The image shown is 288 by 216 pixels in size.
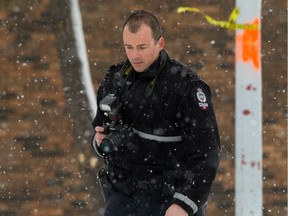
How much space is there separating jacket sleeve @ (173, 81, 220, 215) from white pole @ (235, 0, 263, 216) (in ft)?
7.06

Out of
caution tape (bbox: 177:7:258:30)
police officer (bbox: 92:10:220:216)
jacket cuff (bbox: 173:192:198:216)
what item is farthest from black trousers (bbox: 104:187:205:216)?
caution tape (bbox: 177:7:258:30)

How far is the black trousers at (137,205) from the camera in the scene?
11.0 feet

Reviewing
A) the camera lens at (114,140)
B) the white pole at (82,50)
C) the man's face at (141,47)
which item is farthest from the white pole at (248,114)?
the camera lens at (114,140)

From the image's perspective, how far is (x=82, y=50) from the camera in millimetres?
5074

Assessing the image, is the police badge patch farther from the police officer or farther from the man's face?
the man's face

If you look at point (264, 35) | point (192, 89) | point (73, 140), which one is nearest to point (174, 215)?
point (192, 89)

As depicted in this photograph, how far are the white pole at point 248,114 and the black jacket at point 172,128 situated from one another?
6.62 feet

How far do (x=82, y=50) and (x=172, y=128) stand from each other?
2.07 meters

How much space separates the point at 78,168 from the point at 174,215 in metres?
2.25

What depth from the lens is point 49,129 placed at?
5082mm

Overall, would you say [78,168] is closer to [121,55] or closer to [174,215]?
[121,55]

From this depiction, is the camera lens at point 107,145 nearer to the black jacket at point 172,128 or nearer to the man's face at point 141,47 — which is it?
the black jacket at point 172,128

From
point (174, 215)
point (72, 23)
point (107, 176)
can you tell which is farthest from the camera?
point (72, 23)

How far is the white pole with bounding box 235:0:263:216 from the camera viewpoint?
5.15m
